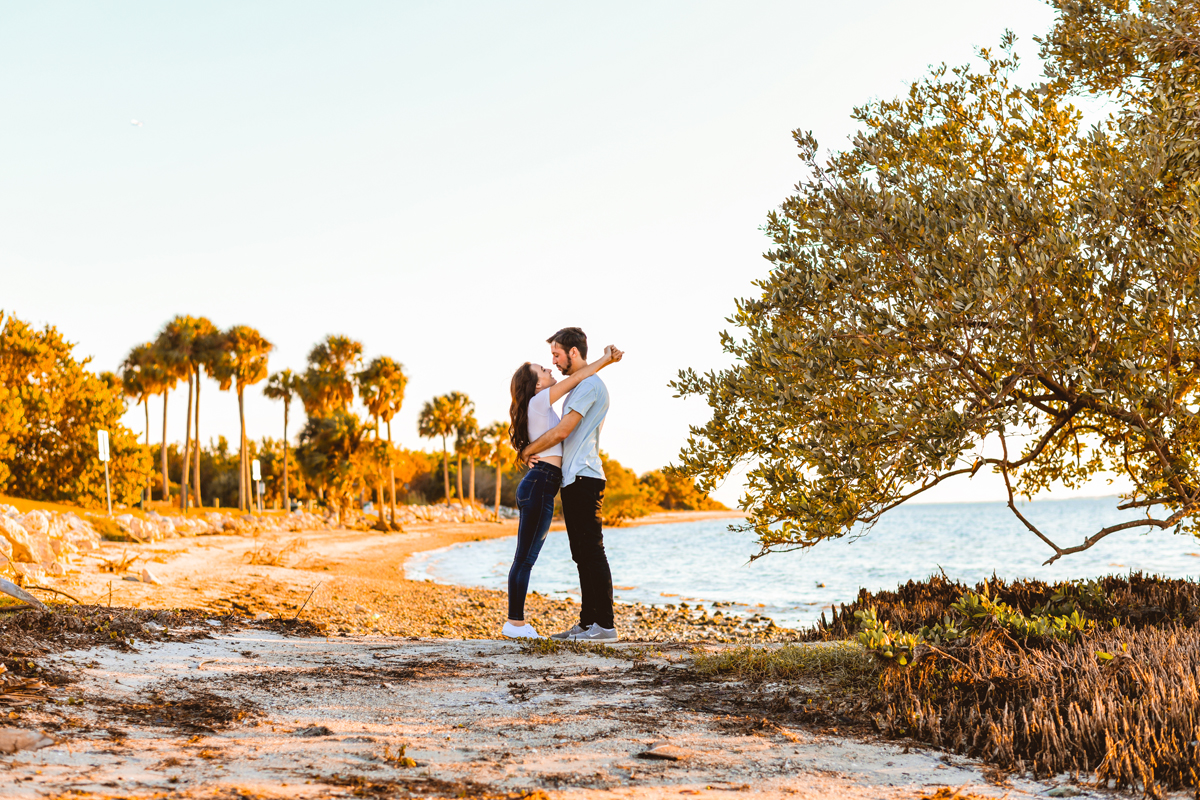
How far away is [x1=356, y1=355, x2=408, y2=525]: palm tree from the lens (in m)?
56.0

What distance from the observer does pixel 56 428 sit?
3991 centimetres

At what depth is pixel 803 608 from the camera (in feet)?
60.1

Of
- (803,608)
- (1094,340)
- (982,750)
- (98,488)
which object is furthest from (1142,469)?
(98,488)

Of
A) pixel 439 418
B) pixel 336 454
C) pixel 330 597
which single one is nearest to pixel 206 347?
pixel 336 454

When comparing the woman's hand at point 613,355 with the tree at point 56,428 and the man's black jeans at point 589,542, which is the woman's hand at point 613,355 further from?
the tree at point 56,428

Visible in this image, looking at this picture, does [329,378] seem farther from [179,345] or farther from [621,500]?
[621,500]

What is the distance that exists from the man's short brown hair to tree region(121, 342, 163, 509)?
51.6 meters

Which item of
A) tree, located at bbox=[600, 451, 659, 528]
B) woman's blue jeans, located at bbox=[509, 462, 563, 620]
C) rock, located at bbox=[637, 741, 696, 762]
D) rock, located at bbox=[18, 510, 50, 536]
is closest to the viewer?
rock, located at bbox=[637, 741, 696, 762]

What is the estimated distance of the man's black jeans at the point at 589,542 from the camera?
6707mm

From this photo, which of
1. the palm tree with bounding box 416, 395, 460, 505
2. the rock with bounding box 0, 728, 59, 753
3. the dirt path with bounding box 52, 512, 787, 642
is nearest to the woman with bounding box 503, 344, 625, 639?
the dirt path with bounding box 52, 512, 787, 642

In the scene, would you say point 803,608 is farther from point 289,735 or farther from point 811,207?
point 289,735

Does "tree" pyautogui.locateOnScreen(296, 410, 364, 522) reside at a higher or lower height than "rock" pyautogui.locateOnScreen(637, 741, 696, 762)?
higher

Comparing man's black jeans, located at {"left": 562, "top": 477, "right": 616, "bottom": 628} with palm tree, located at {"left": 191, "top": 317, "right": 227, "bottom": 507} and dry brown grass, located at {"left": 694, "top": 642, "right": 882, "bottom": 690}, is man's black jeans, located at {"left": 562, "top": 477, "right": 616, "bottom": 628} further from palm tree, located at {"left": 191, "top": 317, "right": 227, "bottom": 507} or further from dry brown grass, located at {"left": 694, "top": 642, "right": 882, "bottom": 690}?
palm tree, located at {"left": 191, "top": 317, "right": 227, "bottom": 507}

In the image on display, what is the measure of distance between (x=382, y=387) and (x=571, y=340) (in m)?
51.2
